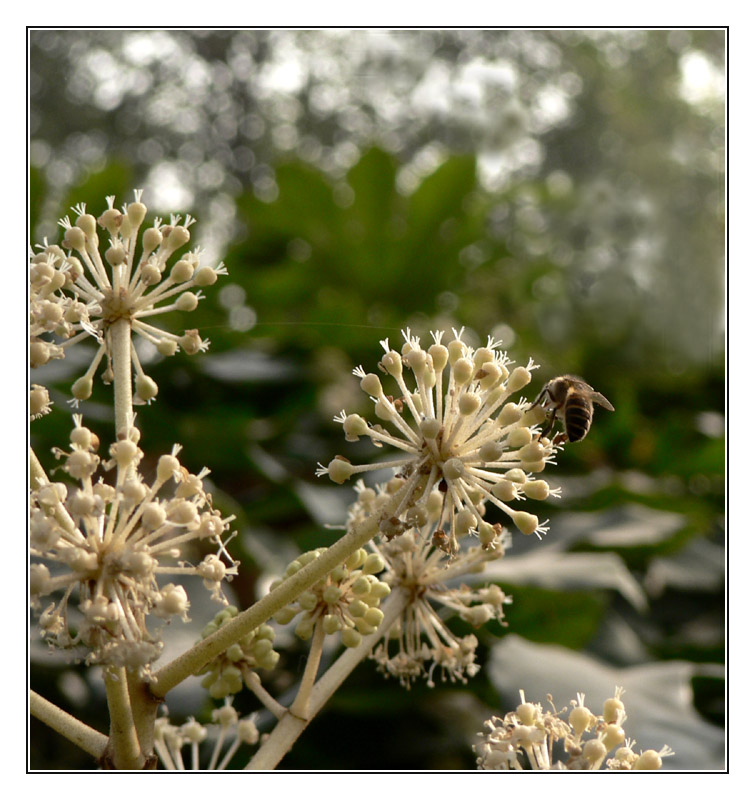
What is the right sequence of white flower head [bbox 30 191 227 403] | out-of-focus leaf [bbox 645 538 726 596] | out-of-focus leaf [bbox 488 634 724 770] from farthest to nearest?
out-of-focus leaf [bbox 645 538 726 596], out-of-focus leaf [bbox 488 634 724 770], white flower head [bbox 30 191 227 403]

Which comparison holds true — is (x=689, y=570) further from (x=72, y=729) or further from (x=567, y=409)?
(x=72, y=729)

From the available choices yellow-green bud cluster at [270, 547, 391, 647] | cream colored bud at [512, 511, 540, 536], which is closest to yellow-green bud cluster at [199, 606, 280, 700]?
yellow-green bud cluster at [270, 547, 391, 647]

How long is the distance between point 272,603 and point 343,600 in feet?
0.56

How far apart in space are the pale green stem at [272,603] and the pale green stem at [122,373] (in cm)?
25

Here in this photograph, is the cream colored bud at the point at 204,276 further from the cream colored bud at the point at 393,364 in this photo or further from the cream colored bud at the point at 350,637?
the cream colored bud at the point at 350,637

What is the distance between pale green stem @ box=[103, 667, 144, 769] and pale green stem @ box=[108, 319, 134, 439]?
264mm

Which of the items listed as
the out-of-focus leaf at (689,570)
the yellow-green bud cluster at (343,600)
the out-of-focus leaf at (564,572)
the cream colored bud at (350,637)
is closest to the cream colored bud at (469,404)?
the yellow-green bud cluster at (343,600)

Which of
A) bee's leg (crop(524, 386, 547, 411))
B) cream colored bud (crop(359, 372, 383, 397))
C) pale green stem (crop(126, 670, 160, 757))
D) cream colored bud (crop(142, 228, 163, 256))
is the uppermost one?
cream colored bud (crop(142, 228, 163, 256))

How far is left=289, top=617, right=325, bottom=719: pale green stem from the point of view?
1166mm

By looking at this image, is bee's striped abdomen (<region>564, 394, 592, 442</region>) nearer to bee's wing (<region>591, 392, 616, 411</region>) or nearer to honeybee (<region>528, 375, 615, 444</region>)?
honeybee (<region>528, 375, 615, 444</region>)

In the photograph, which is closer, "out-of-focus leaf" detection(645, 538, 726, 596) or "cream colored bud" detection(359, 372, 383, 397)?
"cream colored bud" detection(359, 372, 383, 397)

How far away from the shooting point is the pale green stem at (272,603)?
98 centimetres

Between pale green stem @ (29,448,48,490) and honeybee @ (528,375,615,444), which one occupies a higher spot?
honeybee @ (528,375,615,444)

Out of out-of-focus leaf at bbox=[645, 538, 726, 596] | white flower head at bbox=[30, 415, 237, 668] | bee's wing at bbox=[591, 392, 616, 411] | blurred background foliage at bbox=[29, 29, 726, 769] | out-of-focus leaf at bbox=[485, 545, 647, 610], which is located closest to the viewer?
white flower head at bbox=[30, 415, 237, 668]
